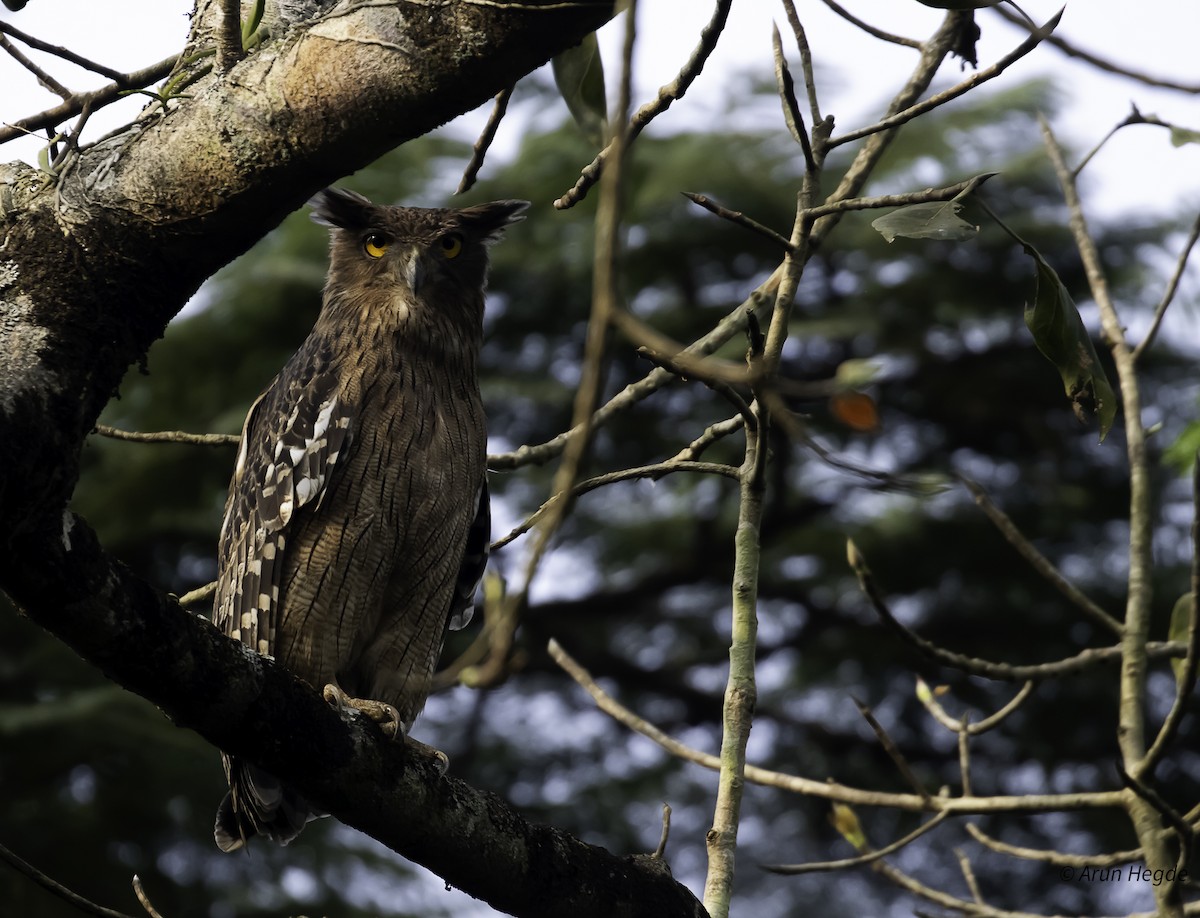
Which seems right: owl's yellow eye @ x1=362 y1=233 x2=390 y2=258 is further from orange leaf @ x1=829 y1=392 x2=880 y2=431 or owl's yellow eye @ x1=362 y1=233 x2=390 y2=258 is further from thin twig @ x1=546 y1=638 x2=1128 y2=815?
orange leaf @ x1=829 y1=392 x2=880 y2=431

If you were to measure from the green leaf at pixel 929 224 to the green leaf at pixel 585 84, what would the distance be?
1.97ft

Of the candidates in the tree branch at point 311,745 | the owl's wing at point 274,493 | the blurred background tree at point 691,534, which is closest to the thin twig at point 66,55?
the tree branch at point 311,745

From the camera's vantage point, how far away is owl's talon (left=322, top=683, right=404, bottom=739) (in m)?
3.10

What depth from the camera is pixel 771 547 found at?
27.9 feet

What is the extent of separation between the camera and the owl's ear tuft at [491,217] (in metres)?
4.39

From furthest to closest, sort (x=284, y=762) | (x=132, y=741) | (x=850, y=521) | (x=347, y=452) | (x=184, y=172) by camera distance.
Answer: (x=850, y=521)
(x=132, y=741)
(x=347, y=452)
(x=284, y=762)
(x=184, y=172)

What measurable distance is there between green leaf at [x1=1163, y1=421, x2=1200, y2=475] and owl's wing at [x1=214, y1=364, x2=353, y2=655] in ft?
8.00

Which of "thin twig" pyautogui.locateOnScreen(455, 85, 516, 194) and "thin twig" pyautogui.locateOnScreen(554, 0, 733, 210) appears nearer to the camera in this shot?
"thin twig" pyautogui.locateOnScreen(554, 0, 733, 210)

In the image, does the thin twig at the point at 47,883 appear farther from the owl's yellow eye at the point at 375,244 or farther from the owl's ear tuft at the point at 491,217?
the owl's ear tuft at the point at 491,217

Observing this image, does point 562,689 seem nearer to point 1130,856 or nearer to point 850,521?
point 850,521

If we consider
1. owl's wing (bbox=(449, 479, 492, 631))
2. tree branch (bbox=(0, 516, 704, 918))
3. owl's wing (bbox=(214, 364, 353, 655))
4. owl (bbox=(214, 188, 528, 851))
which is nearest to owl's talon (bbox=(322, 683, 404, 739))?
owl (bbox=(214, 188, 528, 851))

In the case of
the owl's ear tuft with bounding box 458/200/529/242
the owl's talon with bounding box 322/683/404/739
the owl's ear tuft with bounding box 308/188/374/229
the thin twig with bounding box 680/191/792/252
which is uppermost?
the owl's ear tuft with bounding box 458/200/529/242

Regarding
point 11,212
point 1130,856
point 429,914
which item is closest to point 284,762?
point 11,212

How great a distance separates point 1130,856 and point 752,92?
6623mm
